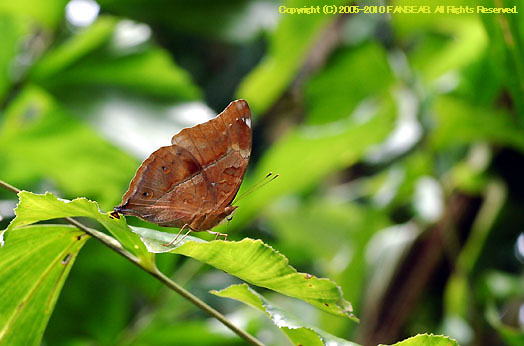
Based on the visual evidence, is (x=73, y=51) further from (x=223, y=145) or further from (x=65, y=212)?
(x=65, y=212)

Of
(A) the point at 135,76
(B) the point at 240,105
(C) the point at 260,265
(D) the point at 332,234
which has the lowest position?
(D) the point at 332,234

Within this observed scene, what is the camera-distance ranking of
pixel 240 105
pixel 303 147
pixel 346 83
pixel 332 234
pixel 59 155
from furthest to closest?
1. pixel 332 234
2. pixel 346 83
3. pixel 59 155
4. pixel 303 147
5. pixel 240 105

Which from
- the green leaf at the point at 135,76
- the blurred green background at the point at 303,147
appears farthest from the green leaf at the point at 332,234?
the green leaf at the point at 135,76

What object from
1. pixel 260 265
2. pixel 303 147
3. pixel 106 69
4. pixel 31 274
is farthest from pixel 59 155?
pixel 260 265

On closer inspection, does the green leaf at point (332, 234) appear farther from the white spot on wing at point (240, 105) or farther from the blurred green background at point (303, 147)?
the white spot on wing at point (240, 105)

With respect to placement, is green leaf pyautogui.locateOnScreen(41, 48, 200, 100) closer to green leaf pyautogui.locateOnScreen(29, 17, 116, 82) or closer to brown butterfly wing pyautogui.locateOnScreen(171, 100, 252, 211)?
green leaf pyautogui.locateOnScreen(29, 17, 116, 82)

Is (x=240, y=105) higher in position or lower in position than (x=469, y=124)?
higher
